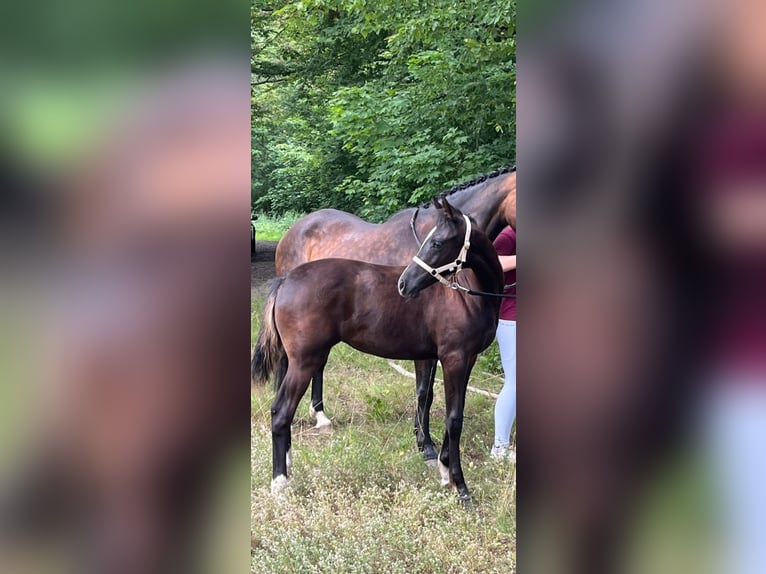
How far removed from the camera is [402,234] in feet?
12.5

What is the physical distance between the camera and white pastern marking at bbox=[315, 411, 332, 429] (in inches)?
157

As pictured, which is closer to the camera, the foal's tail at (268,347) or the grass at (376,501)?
the grass at (376,501)

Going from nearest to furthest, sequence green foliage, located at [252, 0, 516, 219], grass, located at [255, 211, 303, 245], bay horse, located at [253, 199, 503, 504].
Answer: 1. bay horse, located at [253, 199, 503, 504]
2. green foliage, located at [252, 0, 516, 219]
3. grass, located at [255, 211, 303, 245]

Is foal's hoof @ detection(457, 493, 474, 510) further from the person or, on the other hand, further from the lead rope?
the lead rope

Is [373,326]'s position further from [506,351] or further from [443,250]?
[506,351]

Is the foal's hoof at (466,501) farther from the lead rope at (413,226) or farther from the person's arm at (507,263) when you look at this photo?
the lead rope at (413,226)

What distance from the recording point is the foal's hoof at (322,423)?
13.1ft

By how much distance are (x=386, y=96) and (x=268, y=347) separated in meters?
3.63

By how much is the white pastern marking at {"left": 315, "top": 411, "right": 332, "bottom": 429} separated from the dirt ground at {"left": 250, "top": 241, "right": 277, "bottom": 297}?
3.04 metres

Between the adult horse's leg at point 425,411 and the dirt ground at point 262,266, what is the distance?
354cm

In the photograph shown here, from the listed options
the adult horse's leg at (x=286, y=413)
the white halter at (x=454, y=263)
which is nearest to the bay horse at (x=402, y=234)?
the white halter at (x=454, y=263)
